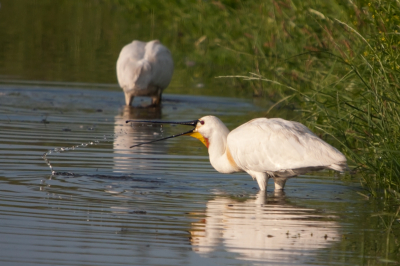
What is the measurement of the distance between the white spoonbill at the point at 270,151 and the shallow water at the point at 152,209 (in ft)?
0.68

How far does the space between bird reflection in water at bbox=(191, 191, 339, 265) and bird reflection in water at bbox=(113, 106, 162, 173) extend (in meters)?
1.76

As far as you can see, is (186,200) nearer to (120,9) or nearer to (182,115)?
(182,115)

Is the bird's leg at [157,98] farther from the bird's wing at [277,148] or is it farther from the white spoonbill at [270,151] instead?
the bird's wing at [277,148]

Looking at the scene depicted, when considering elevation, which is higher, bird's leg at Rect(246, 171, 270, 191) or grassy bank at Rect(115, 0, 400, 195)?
grassy bank at Rect(115, 0, 400, 195)

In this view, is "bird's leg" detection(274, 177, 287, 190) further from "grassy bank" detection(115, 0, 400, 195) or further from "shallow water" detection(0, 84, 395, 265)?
"grassy bank" detection(115, 0, 400, 195)

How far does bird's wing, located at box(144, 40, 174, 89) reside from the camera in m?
14.7

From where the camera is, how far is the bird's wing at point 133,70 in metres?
14.3

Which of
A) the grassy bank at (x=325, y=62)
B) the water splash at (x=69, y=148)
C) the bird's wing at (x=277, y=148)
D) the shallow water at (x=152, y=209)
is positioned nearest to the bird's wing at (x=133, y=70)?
the grassy bank at (x=325, y=62)

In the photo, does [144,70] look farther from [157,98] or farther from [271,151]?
[271,151]

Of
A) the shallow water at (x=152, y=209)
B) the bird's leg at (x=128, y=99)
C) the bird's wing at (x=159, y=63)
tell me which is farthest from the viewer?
the bird's wing at (x=159, y=63)

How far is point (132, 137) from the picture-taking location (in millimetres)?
10875

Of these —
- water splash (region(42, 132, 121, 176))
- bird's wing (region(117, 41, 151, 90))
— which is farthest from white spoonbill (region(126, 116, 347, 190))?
bird's wing (region(117, 41, 151, 90))

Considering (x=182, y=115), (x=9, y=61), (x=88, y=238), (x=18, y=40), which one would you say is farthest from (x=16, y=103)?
(x=18, y=40)

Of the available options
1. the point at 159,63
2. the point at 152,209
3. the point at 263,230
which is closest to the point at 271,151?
the point at 152,209
